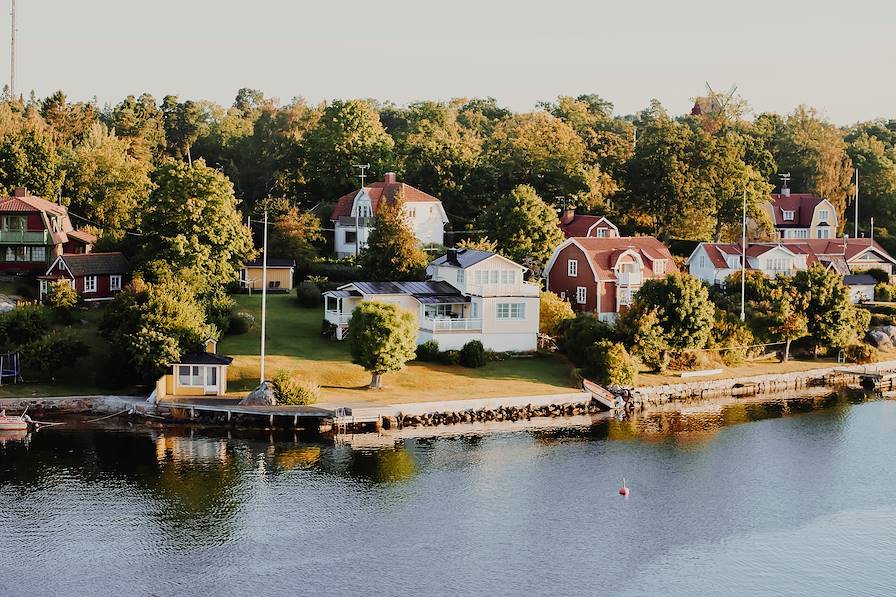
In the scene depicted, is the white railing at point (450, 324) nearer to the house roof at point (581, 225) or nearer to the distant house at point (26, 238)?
the house roof at point (581, 225)

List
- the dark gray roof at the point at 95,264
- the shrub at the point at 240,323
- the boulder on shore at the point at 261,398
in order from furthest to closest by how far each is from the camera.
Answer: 1. the dark gray roof at the point at 95,264
2. the shrub at the point at 240,323
3. the boulder on shore at the point at 261,398

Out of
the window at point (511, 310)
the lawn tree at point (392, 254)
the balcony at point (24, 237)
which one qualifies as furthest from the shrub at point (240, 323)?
the balcony at point (24, 237)

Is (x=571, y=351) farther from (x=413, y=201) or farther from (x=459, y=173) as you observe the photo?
(x=459, y=173)

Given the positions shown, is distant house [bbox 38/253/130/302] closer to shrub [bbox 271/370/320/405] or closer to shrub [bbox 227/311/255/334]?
shrub [bbox 227/311/255/334]

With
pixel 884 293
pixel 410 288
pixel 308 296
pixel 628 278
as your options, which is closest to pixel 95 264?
pixel 308 296

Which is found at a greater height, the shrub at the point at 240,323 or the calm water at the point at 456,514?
the shrub at the point at 240,323

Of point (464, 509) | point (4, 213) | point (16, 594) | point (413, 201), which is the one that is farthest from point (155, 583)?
point (413, 201)

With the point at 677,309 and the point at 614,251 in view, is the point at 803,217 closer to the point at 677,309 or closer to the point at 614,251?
the point at 614,251
